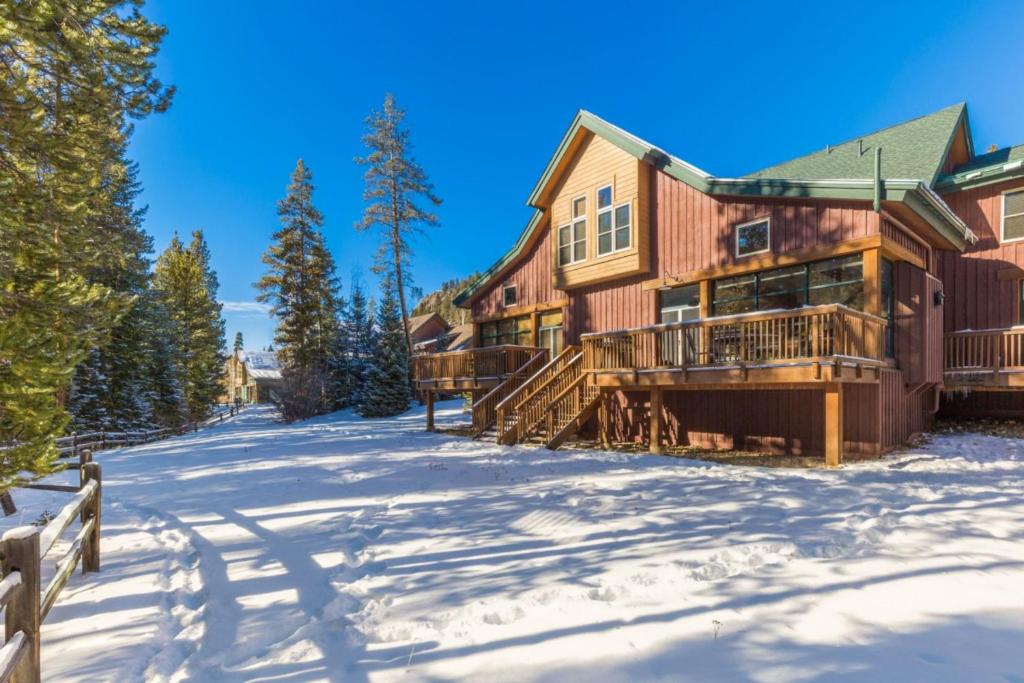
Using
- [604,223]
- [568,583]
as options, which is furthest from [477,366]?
[568,583]

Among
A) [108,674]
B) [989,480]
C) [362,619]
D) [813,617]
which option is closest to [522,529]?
[362,619]

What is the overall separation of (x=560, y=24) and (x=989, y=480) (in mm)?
18811

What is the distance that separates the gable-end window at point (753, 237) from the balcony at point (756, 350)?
2211 millimetres

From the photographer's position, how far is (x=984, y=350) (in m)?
11.0

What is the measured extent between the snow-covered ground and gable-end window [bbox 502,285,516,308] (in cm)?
993

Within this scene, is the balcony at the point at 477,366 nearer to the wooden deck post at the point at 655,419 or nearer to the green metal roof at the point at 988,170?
the wooden deck post at the point at 655,419

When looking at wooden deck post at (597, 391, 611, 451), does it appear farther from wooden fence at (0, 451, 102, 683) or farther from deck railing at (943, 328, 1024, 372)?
wooden fence at (0, 451, 102, 683)

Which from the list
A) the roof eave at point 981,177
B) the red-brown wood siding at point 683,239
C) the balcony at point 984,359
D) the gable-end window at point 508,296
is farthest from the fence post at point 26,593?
the roof eave at point 981,177

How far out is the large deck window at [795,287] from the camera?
9.28 metres

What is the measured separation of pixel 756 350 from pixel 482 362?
8.05 m

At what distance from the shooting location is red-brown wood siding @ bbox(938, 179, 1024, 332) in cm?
1108

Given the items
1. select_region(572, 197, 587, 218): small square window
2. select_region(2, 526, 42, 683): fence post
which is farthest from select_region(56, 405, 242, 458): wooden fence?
select_region(572, 197, 587, 218): small square window

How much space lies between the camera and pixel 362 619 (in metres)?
3.43

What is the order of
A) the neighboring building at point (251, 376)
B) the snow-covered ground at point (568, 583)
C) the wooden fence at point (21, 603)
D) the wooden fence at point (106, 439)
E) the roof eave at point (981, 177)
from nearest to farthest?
the wooden fence at point (21, 603) < the snow-covered ground at point (568, 583) < the roof eave at point (981, 177) < the wooden fence at point (106, 439) < the neighboring building at point (251, 376)
